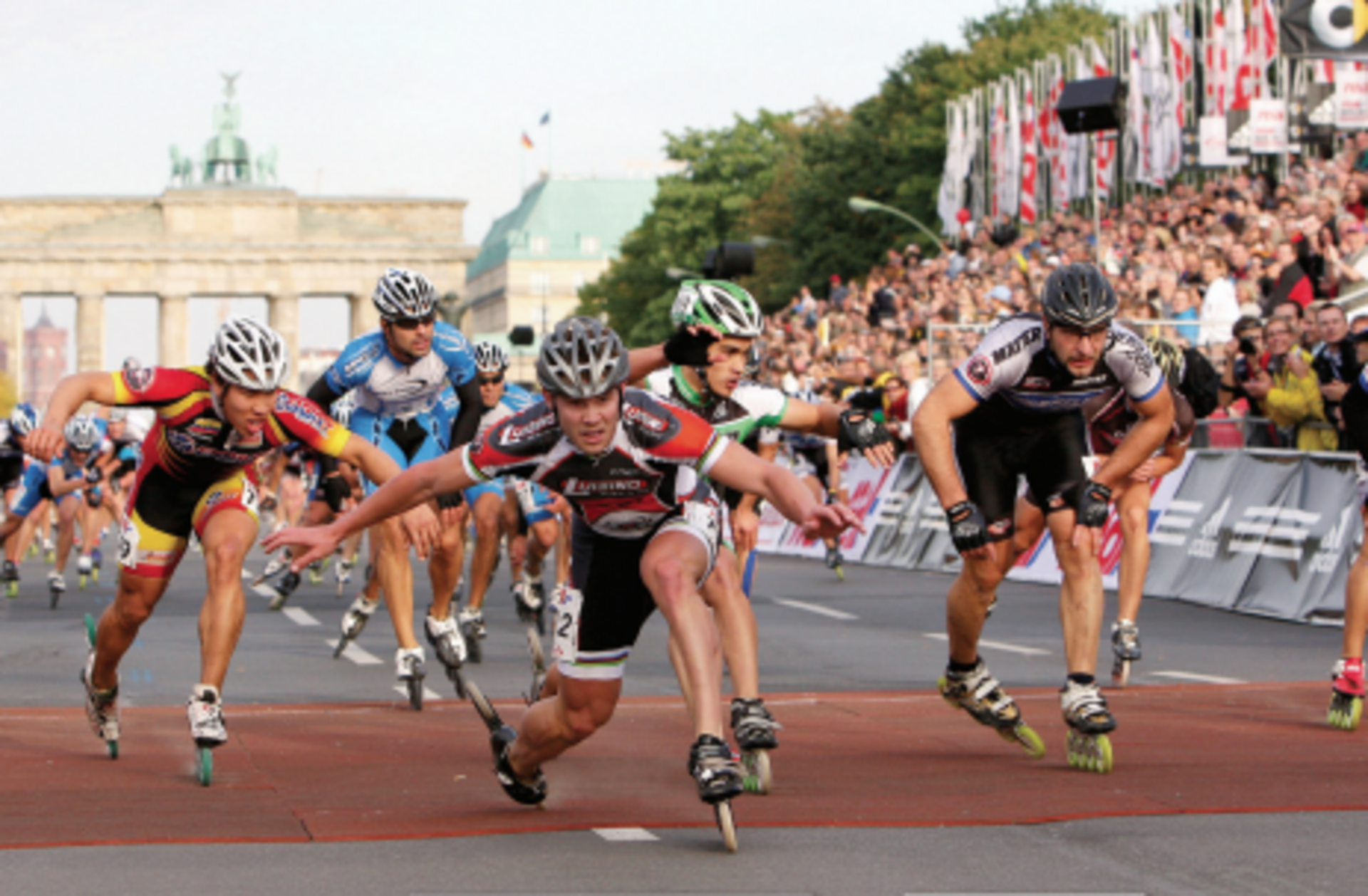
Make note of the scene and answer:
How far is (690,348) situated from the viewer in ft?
27.3

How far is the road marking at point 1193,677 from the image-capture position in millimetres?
11941

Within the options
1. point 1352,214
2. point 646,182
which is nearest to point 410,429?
point 1352,214

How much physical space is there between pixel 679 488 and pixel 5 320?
122 m

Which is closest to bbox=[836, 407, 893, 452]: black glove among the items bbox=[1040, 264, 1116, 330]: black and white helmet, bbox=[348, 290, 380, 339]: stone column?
bbox=[1040, 264, 1116, 330]: black and white helmet

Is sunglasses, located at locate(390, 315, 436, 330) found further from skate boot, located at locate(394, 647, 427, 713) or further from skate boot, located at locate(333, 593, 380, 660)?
skate boot, located at locate(333, 593, 380, 660)

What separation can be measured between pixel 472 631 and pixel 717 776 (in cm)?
741

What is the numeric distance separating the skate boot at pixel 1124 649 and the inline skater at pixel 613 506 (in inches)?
208

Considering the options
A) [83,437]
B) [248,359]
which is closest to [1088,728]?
[248,359]

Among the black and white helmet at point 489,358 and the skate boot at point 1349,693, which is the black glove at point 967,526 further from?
the black and white helmet at point 489,358

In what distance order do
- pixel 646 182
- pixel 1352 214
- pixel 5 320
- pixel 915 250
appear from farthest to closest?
pixel 646 182 → pixel 5 320 → pixel 915 250 → pixel 1352 214

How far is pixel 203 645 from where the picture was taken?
855 centimetres

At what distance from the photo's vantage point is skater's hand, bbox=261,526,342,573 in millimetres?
6945

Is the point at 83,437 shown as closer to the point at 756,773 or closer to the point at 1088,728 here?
the point at 756,773

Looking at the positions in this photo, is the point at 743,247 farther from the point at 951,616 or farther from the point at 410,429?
the point at 951,616
